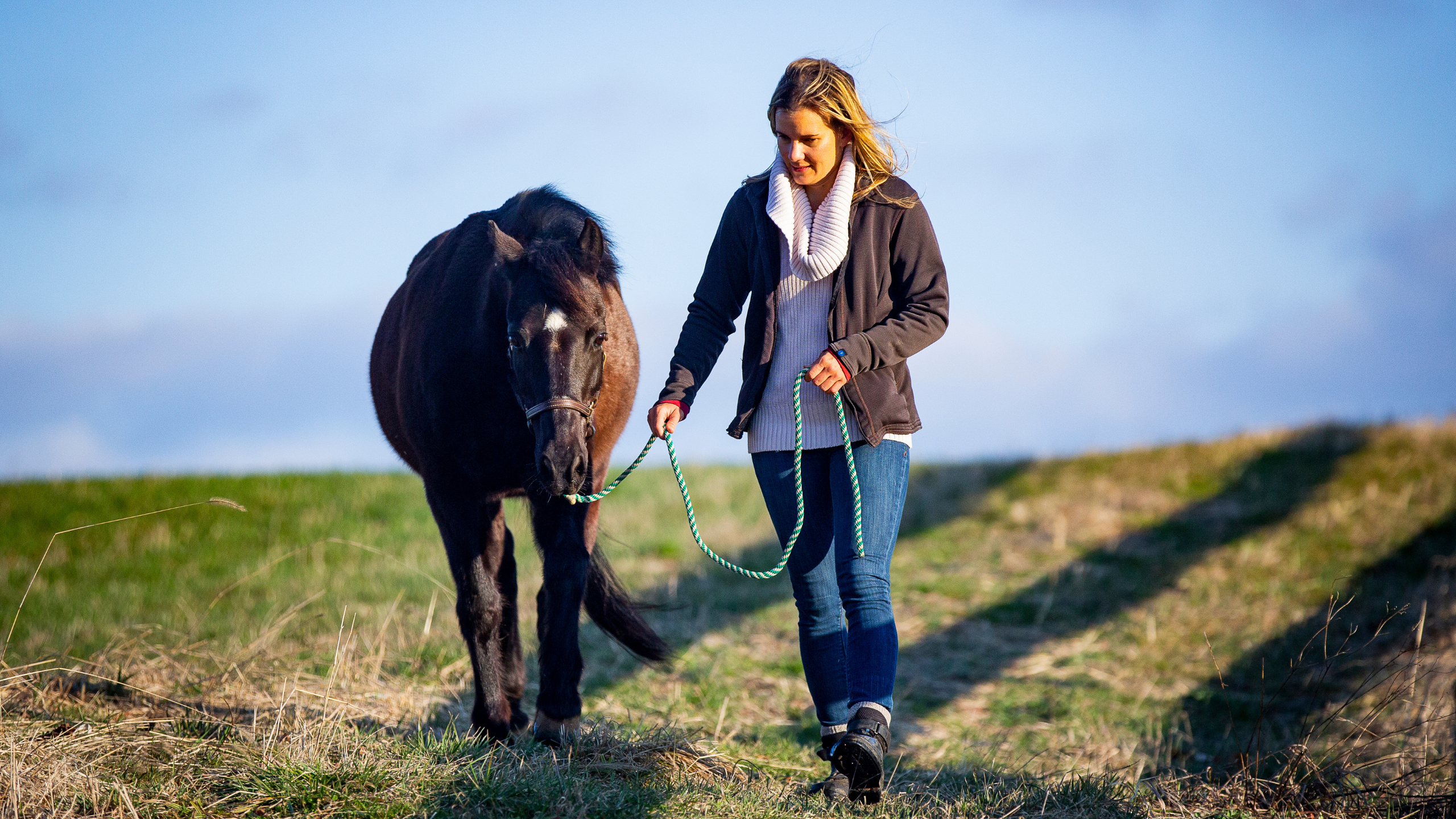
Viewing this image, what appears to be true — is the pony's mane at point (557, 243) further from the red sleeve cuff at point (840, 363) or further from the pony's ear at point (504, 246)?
the red sleeve cuff at point (840, 363)

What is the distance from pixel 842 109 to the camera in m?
3.37

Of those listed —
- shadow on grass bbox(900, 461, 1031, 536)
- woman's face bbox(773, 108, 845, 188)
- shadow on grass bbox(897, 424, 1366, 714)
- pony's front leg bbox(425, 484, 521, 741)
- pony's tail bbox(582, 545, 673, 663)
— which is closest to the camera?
woman's face bbox(773, 108, 845, 188)

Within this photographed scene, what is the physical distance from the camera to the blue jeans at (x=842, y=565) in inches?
131

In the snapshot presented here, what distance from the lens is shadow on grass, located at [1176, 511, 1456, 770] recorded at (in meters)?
5.89

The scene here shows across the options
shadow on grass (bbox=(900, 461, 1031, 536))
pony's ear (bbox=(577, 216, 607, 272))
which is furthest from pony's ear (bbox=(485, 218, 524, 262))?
shadow on grass (bbox=(900, 461, 1031, 536))

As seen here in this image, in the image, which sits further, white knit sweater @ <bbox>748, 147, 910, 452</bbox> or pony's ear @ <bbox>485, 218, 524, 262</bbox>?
pony's ear @ <bbox>485, 218, 524, 262</bbox>

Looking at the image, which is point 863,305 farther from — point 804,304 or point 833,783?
point 833,783

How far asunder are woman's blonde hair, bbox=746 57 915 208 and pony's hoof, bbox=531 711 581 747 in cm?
216

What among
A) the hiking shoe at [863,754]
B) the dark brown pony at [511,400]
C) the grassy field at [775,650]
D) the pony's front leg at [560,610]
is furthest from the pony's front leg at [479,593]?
the hiking shoe at [863,754]

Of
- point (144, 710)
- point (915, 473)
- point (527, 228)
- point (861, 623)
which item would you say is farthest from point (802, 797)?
point (915, 473)

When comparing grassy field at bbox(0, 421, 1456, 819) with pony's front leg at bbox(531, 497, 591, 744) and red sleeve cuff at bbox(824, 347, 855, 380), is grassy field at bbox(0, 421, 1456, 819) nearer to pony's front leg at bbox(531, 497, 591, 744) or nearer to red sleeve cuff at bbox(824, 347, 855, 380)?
pony's front leg at bbox(531, 497, 591, 744)

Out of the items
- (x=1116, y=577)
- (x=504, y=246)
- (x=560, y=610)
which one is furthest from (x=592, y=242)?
(x=1116, y=577)

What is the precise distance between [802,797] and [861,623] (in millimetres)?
607

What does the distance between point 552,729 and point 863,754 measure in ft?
4.21
